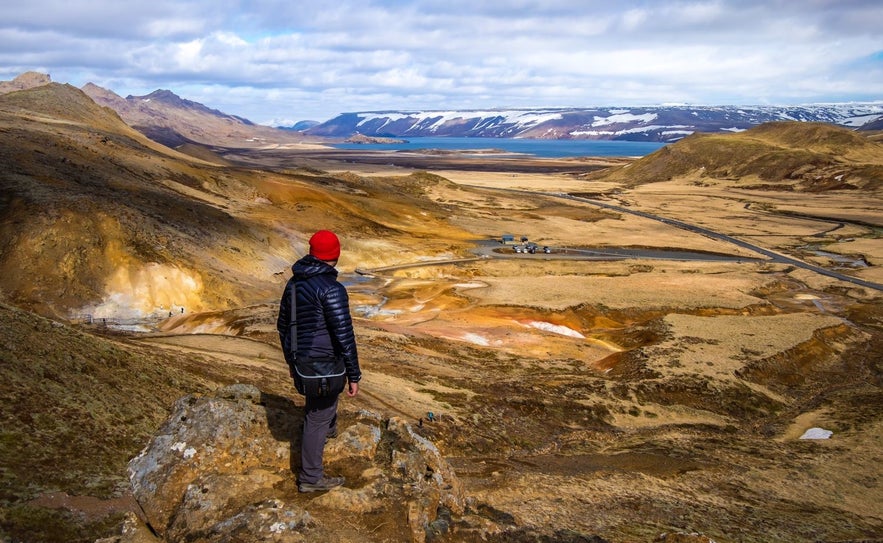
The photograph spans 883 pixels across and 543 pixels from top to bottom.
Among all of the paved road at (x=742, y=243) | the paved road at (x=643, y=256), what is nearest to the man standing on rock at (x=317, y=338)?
the paved road at (x=643, y=256)

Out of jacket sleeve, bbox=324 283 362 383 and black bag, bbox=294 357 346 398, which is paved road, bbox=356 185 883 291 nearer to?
black bag, bbox=294 357 346 398

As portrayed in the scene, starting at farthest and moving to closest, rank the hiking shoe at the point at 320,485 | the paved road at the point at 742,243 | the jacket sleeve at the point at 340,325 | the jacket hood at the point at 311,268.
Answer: the paved road at the point at 742,243 < the hiking shoe at the point at 320,485 < the jacket hood at the point at 311,268 < the jacket sleeve at the point at 340,325

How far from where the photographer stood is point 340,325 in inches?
305

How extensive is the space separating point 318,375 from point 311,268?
4.51ft

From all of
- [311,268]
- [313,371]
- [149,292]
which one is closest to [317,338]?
[313,371]

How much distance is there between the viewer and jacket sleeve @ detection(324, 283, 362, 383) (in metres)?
7.68

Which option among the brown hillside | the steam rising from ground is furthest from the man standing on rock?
the brown hillside

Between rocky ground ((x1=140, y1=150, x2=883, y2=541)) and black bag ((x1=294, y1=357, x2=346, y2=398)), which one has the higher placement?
black bag ((x1=294, y1=357, x2=346, y2=398))

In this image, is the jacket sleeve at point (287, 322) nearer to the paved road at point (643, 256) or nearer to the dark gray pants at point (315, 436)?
the dark gray pants at point (315, 436)

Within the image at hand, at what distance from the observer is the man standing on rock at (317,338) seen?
25.4 ft

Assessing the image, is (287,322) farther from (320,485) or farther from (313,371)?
(320,485)

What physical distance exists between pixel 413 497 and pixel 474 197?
378 ft

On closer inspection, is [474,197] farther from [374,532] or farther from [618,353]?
[374,532]

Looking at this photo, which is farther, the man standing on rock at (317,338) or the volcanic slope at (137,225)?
the volcanic slope at (137,225)
